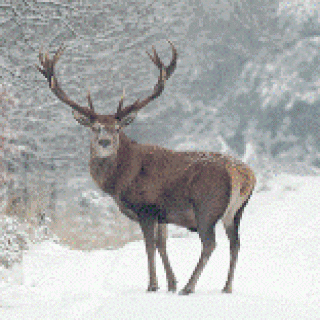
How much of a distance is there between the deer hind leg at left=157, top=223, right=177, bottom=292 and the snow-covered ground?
147 millimetres

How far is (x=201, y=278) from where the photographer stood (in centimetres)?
892

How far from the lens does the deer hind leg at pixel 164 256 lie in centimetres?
698

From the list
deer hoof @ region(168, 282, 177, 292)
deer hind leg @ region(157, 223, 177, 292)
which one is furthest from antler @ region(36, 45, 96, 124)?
deer hoof @ region(168, 282, 177, 292)

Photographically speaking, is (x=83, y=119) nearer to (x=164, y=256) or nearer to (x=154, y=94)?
(x=154, y=94)

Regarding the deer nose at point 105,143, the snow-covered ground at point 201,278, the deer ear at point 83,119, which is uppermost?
the deer ear at point 83,119

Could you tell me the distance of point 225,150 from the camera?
60.4 feet

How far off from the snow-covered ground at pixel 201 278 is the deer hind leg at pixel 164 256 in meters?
0.15

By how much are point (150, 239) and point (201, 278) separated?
240 cm

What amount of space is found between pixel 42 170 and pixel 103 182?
10.1m

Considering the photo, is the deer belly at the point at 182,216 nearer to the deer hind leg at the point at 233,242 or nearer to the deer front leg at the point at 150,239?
the deer front leg at the point at 150,239

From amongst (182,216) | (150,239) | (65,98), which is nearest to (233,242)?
(182,216)

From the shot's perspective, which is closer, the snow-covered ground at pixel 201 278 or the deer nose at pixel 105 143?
the snow-covered ground at pixel 201 278

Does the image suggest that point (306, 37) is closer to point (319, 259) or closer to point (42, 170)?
point (42, 170)

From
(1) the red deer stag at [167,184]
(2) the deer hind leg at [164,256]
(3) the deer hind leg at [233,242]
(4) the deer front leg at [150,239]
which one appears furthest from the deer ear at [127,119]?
(3) the deer hind leg at [233,242]
